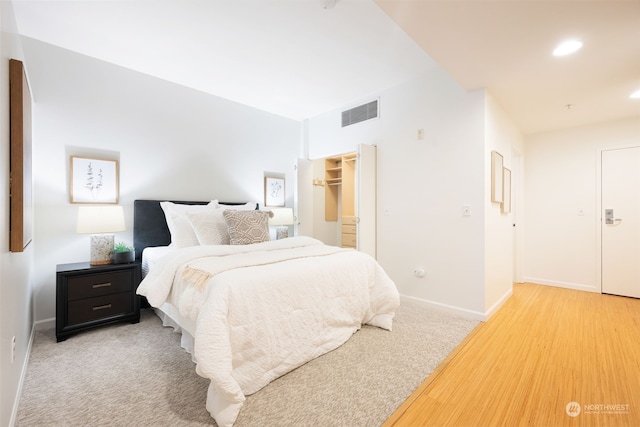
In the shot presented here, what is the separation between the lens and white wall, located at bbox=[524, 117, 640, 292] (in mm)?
3848

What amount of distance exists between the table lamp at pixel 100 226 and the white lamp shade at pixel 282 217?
5.82 feet

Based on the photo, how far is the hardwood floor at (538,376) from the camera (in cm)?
152

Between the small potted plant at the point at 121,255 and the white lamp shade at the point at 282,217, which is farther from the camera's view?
the white lamp shade at the point at 282,217

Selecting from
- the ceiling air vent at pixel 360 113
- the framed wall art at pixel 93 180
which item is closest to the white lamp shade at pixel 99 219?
the framed wall art at pixel 93 180

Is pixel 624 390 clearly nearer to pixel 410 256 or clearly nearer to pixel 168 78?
pixel 410 256

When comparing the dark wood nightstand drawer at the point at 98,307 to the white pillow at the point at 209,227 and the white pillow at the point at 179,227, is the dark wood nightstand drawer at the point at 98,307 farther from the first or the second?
the white pillow at the point at 209,227

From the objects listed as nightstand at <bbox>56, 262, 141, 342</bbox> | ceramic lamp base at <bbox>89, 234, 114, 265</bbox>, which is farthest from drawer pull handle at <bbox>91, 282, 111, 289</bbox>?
ceramic lamp base at <bbox>89, 234, 114, 265</bbox>

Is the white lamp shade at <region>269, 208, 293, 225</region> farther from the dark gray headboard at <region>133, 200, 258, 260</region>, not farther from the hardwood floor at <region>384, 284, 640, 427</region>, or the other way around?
the hardwood floor at <region>384, 284, 640, 427</region>

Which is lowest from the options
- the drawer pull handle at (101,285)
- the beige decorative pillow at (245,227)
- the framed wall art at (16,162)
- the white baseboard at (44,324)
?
the white baseboard at (44,324)

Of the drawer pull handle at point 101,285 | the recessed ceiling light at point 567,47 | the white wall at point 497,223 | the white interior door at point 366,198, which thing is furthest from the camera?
the white interior door at point 366,198

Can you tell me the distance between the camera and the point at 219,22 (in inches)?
93.6

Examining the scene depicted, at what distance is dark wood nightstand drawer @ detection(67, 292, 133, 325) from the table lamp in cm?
35

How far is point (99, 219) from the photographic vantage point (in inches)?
103

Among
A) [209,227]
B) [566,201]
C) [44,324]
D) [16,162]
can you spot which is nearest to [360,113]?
[209,227]
